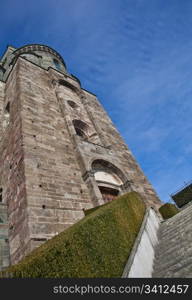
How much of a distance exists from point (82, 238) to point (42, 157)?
5.82 metres

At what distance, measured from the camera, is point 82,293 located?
2.86 m

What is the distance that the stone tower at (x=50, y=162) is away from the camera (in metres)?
7.40

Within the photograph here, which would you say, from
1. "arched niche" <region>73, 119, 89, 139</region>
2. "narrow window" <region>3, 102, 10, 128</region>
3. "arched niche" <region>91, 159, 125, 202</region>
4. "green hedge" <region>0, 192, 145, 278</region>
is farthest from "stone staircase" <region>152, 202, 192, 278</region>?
"narrow window" <region>3, 102, 10, 128</region>

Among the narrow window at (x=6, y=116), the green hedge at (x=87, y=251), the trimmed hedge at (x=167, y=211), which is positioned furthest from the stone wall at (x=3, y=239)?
the trimmed hedge at (x=167, y=211)

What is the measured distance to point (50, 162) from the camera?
9.48 meters

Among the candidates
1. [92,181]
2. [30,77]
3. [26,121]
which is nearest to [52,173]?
[92,181]

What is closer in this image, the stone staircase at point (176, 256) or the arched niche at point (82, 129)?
the stone staircase at point (176, 256)

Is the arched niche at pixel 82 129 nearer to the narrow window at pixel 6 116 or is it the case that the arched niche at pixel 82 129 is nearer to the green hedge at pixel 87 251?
the narrow window at pixel 6 116

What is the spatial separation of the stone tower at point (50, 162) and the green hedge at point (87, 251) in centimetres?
250

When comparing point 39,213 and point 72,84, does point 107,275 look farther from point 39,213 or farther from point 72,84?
point 72,84

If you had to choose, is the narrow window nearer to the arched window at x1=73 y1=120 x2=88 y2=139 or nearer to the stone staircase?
the arched window at x1=73 y1=120 x2=88 y2=139

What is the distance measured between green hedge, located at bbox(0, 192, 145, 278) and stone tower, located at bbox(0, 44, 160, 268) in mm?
2504

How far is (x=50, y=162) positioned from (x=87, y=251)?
5.97m

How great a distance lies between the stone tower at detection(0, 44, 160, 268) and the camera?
7402 millimetres
